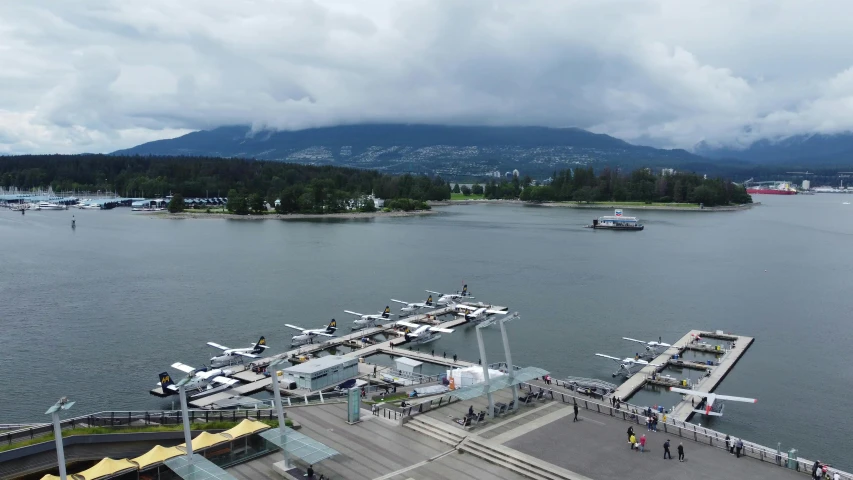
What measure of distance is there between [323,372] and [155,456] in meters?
15.4

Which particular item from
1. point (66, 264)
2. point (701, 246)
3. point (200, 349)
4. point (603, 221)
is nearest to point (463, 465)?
point (200, 349)

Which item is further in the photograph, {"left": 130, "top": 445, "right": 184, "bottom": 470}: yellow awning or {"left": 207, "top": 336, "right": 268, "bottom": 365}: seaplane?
{"left": 207, "top": 336, "right": 268, "bottom": 365}: seaplane

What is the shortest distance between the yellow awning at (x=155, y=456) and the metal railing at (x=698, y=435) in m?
16.9

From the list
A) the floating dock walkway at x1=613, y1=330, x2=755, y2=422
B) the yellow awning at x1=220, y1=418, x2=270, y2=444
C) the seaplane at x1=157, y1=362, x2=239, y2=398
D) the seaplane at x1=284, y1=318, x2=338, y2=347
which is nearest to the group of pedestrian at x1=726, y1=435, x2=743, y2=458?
the floating dock walkway at x1=613, y1=330, x2=755, y2=422

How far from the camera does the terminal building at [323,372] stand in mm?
36094

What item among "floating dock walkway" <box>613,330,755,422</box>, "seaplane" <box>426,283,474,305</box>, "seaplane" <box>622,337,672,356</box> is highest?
"seaplane" <box>426,283,474,305</box>

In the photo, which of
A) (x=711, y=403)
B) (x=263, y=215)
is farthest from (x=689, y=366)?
(x=263, y=215)

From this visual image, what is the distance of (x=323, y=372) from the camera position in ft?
121

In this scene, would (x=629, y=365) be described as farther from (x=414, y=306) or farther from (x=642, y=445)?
(x=414, y=306)

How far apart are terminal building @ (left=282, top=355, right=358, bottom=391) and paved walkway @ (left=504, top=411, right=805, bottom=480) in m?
14.4

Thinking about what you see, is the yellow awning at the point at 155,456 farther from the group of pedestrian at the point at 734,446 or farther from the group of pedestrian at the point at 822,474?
the group of pedestrian at the point at 822,474

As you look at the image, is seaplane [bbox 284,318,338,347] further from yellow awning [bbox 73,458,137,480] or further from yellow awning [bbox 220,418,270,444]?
yellow awning [bbox 73,458,137,480]

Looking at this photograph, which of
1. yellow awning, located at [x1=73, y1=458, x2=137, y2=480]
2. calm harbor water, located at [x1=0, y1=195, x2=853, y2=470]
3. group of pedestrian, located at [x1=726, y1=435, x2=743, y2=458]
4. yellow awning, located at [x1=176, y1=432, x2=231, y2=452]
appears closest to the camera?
yellow awning, located at [x1=73, y1=458, x2=137, y2=480]

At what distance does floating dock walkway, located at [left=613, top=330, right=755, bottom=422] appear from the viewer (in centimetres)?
3781
